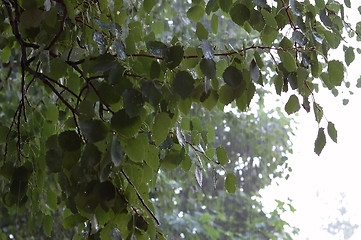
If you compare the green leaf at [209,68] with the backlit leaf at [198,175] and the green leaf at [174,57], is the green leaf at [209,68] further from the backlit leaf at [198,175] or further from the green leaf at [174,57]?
the backlit leaf at [198,175]

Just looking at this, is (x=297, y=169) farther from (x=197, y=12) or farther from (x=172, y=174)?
(x=197, y=12)

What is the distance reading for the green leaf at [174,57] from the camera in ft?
1.93

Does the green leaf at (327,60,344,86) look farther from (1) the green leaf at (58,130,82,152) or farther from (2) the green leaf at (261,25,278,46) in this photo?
(1) the green leaf at (58,130,82,152)

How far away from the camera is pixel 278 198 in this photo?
2588mm

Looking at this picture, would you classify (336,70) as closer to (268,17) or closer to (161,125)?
(268,17)

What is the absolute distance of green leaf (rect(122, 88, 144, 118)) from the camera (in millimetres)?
543

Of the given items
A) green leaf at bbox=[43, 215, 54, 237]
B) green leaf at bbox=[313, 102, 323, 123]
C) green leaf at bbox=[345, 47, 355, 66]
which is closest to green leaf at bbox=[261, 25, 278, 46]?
green leaf at bbox=[313, 102, 323, 123]

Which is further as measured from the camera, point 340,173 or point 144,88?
point 340,173

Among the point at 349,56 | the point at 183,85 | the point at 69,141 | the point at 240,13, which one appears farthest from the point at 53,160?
the point at 349,56

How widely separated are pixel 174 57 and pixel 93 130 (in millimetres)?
118

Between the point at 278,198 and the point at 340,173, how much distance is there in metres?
0.39

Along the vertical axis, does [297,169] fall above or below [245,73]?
→ above

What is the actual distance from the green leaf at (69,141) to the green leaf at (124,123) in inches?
1.9

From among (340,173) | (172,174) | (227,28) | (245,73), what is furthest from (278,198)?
(245,73)
